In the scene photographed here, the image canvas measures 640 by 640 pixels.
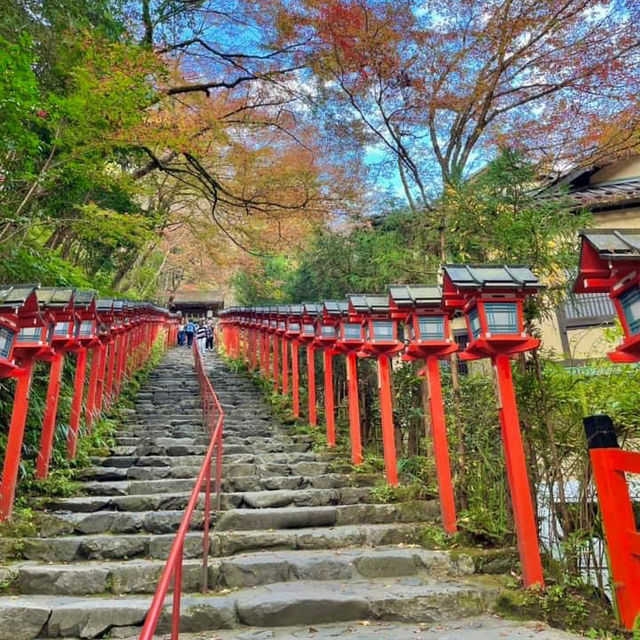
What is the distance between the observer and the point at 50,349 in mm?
5598

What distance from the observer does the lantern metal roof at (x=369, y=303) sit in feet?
21.9

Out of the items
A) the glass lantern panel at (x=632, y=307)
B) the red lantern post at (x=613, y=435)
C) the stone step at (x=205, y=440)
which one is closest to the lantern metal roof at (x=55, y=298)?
the stone step at (x=205, y=440)

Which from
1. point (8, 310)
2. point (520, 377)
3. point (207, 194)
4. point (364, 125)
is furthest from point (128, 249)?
point (520, 377)

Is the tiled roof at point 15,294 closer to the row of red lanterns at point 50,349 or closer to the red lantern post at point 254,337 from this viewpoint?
the row of red lanterns at point 50,349

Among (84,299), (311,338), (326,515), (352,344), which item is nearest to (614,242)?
(326,515)

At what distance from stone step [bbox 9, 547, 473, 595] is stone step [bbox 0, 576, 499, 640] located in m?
0.16

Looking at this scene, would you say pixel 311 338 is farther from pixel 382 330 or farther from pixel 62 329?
pixel 62 329

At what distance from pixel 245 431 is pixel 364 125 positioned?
590 centimetres

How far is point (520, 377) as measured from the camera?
4656 millimetres

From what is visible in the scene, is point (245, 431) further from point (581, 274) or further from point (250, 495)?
point (581, 274)

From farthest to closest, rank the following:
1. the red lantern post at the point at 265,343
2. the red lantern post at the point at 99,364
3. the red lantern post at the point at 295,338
Answer: the red lantern post at the point at 265,343
the red lantern post at the point at 295,338
the red lantern post at the point at 99,364

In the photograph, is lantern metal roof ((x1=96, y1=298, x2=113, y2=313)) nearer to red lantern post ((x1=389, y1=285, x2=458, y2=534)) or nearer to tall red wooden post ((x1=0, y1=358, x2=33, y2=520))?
tall red wooden post ((x1=0, y1=358, x2=33, y2=520))

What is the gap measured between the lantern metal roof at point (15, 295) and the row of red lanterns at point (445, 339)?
12.2 feet

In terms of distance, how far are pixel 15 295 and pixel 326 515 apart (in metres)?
4.00
